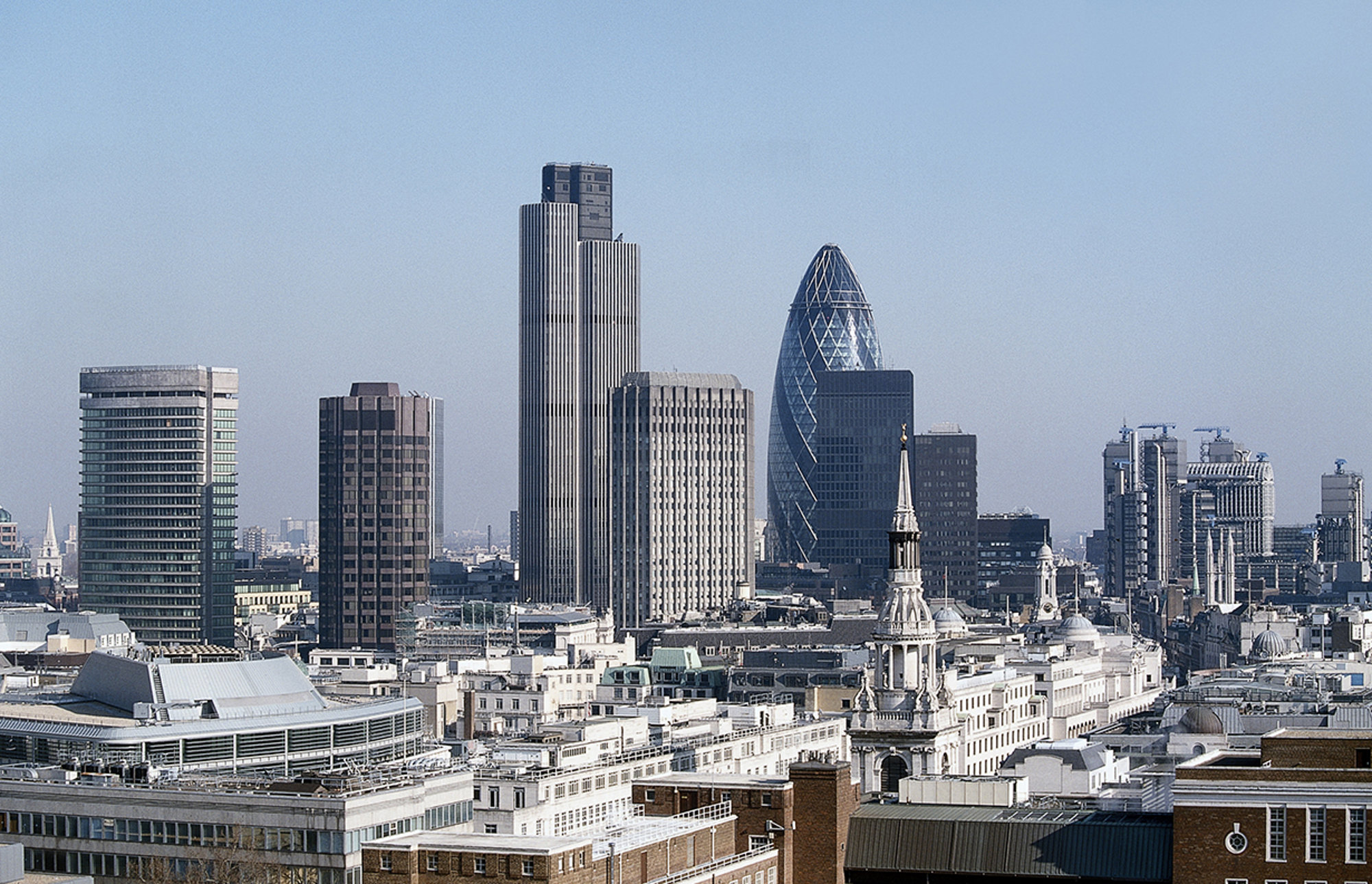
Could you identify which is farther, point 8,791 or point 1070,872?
Result: point 8,791

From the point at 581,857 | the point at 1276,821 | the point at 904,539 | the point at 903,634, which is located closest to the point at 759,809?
the point at 581,857

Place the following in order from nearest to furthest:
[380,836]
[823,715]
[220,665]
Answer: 1. [380,836]
2. [220,665]
3. [823,715]

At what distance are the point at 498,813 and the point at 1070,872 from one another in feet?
107

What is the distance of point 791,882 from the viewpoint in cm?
9081

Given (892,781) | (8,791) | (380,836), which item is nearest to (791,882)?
(380,836)

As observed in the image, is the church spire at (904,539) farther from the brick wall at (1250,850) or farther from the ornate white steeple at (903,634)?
the brick wall at (1250,850)

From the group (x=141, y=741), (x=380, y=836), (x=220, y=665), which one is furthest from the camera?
(x=220, y=665)

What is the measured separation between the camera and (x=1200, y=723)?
144m

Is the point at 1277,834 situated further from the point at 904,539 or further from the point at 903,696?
the point at 904,539

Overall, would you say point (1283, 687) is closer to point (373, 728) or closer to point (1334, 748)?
point (373, 728)

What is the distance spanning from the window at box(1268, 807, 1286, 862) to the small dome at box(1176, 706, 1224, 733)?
2330 inches

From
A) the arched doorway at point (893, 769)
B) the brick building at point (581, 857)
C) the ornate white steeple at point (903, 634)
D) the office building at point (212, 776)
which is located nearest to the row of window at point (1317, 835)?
the brick building at point (581, 857)

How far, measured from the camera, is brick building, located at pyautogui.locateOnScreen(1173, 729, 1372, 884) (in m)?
82.2

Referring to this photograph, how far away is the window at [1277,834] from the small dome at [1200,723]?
59.2 meters
